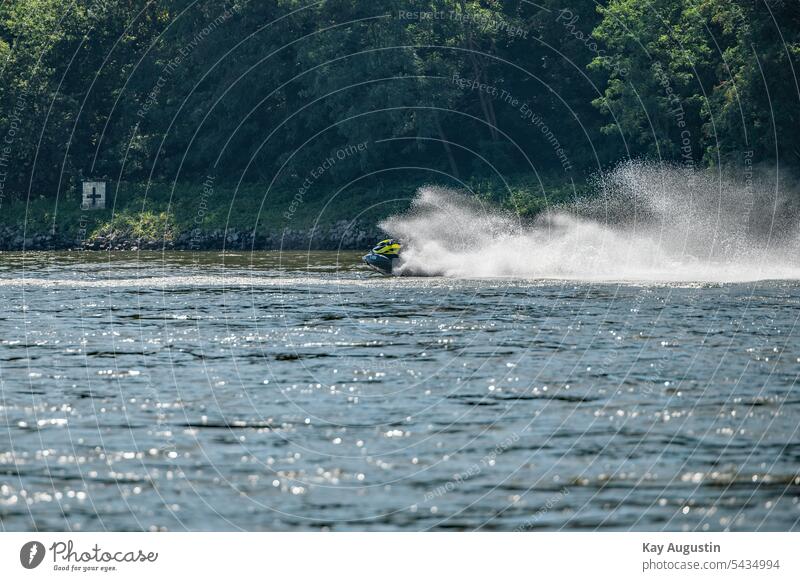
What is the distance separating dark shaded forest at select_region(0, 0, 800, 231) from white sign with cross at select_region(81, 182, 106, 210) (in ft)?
6.65

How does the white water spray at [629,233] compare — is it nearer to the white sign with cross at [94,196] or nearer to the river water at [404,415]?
the river water at [404,415]

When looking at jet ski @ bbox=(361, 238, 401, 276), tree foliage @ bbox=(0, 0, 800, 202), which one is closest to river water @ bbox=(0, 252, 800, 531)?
jet ski @ bbox=(361, 238, 401, 276)

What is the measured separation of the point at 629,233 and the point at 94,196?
142 ft

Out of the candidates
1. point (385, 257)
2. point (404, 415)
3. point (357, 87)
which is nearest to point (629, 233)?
point (385, 257)

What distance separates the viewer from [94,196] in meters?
94.6

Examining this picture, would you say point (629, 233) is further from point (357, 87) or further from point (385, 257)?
point (357, 87)

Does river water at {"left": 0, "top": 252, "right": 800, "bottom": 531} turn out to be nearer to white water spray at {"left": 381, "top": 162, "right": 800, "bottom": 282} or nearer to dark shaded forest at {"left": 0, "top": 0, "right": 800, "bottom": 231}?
white water spray at {"left": 381, "top": 162, "right": 800, "bottom": 282}

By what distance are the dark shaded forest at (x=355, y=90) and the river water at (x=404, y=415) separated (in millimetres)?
38785

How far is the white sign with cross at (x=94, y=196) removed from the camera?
9369cm

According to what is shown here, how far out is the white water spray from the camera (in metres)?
52.3

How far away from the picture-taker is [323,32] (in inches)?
3420

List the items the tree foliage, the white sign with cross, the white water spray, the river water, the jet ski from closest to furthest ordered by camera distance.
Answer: the river water
the jet ski
the white water spray
the tree foliage
the white sign with cross

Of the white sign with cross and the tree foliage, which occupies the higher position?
the tree foliage
